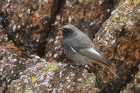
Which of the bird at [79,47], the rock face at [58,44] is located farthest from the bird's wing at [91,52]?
the rock face at [58,44]

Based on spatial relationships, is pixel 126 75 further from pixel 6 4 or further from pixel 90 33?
pixel 6 4

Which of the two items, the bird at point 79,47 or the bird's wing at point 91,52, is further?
the bird at point 79,47

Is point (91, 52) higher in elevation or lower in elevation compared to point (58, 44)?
lower

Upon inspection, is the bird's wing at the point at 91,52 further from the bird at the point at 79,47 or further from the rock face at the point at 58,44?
the rock face at the point at 58,44

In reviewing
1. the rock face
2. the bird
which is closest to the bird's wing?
the bird

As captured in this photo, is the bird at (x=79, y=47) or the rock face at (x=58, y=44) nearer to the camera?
the rock face at (x=58, y=44)

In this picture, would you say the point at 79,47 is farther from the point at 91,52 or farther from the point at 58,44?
the point at 58,44

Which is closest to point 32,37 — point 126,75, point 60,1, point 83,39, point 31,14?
point 31,14

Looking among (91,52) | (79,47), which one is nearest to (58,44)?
(79,47)
